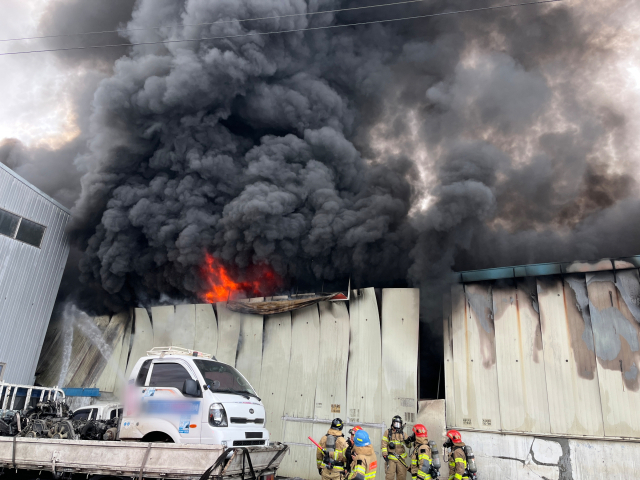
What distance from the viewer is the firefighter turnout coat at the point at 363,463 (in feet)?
18.6

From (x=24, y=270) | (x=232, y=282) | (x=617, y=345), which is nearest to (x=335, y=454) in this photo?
(x=617, y=345)

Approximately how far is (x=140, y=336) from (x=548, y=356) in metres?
11.3

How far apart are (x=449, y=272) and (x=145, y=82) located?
11.5 m

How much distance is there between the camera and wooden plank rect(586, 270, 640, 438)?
7644mm

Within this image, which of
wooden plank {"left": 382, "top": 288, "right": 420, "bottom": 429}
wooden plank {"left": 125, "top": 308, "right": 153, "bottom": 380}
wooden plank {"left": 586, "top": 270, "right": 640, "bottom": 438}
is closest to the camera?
wooden plank {"left": 586, "top": 270, "right": 640, "bottom": 438}

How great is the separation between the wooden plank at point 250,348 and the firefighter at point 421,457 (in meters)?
4.70

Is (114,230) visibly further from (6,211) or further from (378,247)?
(378,247)

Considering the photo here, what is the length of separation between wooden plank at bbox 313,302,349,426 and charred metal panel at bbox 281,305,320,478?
147mm

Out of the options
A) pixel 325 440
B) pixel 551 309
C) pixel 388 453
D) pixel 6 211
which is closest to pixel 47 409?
pixel 325 440

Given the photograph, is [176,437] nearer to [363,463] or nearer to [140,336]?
[363,463]

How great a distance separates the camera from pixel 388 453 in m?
8.24

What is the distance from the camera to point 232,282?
13.1 metres

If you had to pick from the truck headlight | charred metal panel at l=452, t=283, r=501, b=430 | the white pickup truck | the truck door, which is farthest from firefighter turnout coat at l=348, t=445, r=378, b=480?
charred metal panel at l=452, t=283, r=501, b=430

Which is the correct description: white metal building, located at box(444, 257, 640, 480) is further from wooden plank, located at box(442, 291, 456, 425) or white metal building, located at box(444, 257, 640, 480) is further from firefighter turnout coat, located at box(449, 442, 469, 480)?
firefighter turnout coat, located at box(449, 442, 469, 480)
